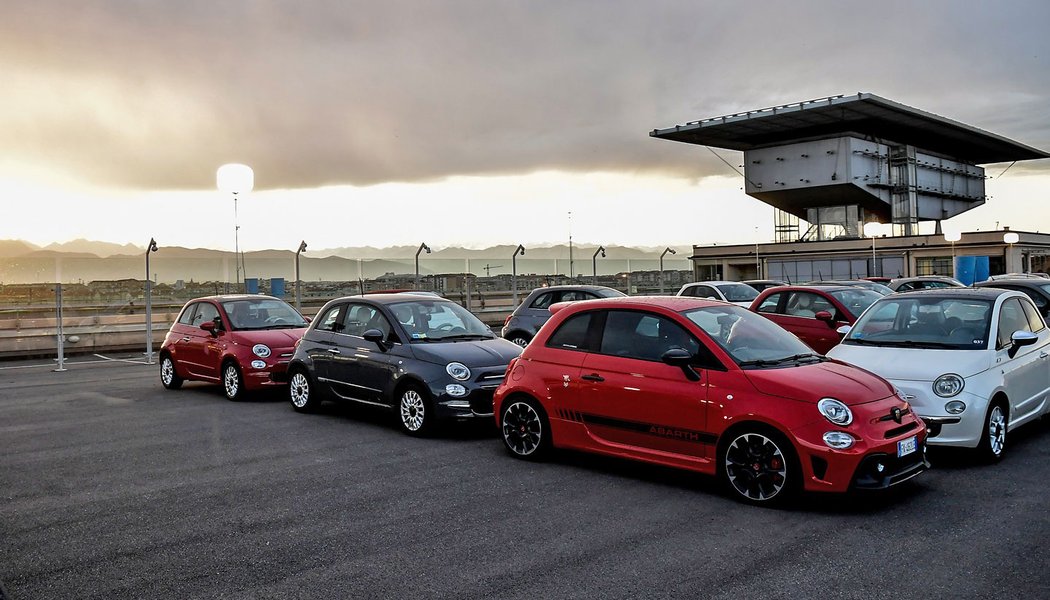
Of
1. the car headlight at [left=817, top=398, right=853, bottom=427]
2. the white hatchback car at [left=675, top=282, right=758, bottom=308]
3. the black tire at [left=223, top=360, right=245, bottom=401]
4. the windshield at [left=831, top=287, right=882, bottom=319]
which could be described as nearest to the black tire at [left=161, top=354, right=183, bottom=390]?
the black tire at [left=223, top=360, right=245, bottom=401]

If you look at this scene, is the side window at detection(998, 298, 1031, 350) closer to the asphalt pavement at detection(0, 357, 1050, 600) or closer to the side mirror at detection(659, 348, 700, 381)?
the asphalt pavement at detection(0, 357, 1050, 600)

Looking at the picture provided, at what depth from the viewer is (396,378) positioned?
991 centimetres

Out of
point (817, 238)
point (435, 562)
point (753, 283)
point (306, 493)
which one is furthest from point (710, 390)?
point (817, 238)

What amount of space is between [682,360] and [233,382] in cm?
829

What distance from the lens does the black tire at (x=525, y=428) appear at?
8.11 m

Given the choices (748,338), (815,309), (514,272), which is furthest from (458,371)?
(514,272)

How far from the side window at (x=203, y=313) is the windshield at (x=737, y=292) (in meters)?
11.6

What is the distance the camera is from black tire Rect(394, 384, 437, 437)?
31.2ft

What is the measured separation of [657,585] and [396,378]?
5.57 m

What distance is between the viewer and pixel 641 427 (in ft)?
23.8

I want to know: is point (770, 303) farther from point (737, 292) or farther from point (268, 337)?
point (268, 337)

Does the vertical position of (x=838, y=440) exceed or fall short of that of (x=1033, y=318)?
it falls short

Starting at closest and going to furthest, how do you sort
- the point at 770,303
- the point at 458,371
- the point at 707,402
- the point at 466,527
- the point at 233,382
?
the point at 466,527 → the point at 707,402 → the point at 458,371 → the point at 233,382 → the point at 770,303

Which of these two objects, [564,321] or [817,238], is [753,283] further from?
[817,238]
